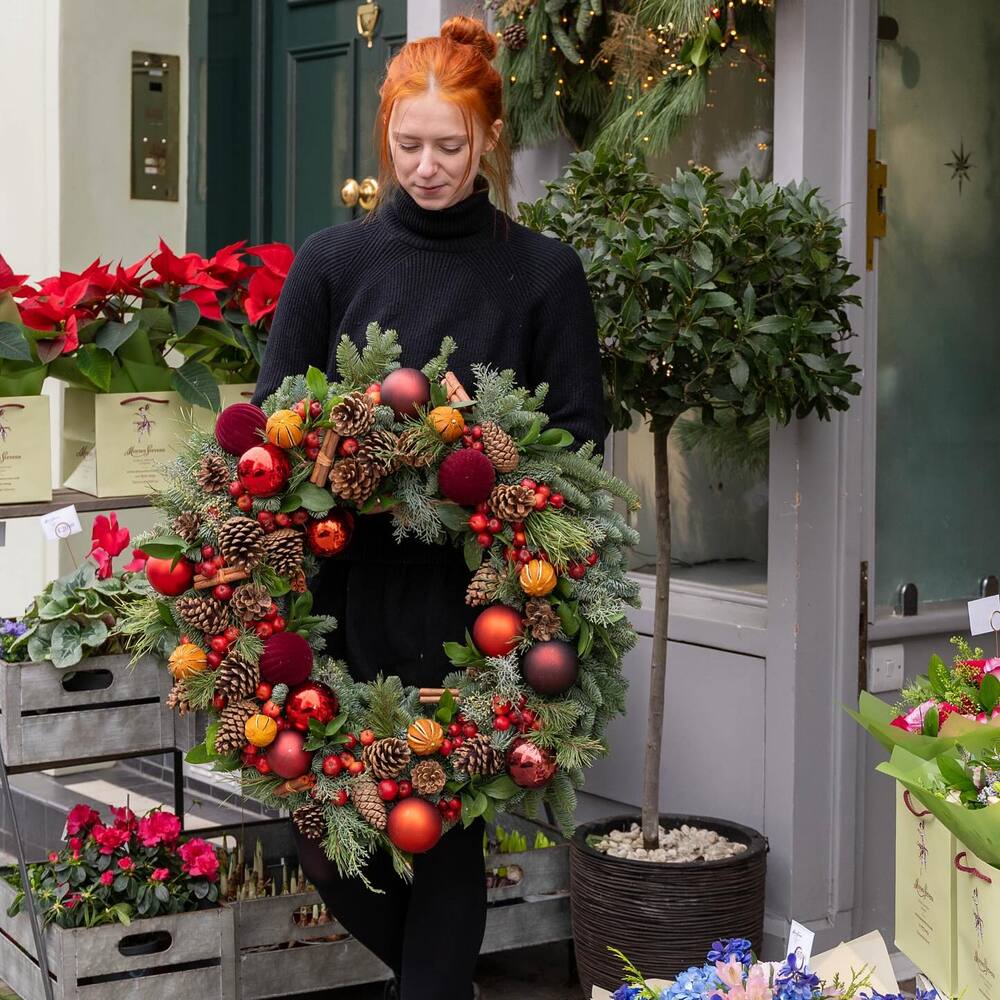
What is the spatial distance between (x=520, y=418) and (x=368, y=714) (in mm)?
487

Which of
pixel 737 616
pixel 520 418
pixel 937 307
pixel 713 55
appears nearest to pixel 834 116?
pixel 713 55

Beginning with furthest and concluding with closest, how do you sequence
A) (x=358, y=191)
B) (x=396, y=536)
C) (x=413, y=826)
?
(x=358, y=191), (x=396, y=536), (x=413, y=826)

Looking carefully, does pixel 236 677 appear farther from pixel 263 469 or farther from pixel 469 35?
pixel 469 35

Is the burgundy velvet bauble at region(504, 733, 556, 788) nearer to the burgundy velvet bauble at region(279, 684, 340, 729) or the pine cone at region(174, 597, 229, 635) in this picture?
the burgundy velvet bauble at region(279, 684, 340, 729)

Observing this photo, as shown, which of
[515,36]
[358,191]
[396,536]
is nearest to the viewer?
[396,536]

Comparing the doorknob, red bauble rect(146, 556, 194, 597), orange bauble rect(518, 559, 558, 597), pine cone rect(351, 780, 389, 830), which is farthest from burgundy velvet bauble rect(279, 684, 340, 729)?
the doorknob

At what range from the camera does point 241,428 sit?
7.50ft

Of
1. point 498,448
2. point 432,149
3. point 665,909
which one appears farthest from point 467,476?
point 665,909

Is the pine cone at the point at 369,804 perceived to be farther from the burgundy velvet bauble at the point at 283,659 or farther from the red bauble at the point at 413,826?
the burgundy velvet bauble at the point at 283,659

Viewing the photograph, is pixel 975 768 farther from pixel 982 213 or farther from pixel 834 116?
pixel 982 213

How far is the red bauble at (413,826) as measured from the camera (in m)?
2.22

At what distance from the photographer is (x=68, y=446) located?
3.21 m

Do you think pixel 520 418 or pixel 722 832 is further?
pixel 722 832

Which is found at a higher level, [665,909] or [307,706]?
[307,706]
